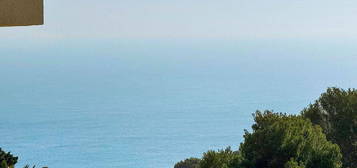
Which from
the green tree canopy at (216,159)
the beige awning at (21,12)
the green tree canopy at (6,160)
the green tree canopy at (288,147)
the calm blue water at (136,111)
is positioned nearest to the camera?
the beige awning at (21,12)

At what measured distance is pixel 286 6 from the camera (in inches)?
6737

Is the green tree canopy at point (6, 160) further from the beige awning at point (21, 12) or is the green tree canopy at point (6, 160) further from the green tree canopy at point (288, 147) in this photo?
the beige awning at point (21, 12)

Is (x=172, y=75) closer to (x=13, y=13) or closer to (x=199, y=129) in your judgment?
(x=199, y=129)

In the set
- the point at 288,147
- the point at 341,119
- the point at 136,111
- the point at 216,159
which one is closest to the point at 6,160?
the point at 288,147

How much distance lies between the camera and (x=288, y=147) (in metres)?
16.1

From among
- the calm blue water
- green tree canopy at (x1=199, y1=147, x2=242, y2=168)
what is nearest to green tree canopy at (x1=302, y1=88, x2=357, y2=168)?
green tree canopy at (x1=199, y1=147, x2=242, y2=168)

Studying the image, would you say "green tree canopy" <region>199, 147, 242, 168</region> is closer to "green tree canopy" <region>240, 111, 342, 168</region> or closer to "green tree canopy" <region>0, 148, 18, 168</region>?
"green tree canopy" <region>240, 111, 342, 168</region>

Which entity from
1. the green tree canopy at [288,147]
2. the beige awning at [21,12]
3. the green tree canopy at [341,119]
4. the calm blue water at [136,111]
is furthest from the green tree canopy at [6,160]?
the calm blue water at [136,111]

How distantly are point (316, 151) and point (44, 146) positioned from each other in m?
53.3

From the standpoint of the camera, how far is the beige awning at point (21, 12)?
113 centimetres

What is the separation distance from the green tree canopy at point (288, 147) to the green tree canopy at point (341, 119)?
288 centimetres

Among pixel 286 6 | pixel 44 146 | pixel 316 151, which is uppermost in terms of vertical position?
pixel 286 6

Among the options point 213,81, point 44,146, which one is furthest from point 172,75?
point 44,146

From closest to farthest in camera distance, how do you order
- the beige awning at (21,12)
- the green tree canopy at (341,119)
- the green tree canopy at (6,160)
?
the beige awning at (21,12)
the green tree canopy at (6,160)
the green tree canopy at (341,119)
